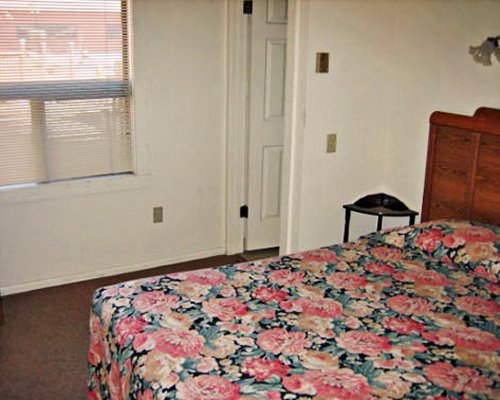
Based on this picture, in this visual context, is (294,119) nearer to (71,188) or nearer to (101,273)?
(71,188)

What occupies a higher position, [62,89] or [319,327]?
[62,89]

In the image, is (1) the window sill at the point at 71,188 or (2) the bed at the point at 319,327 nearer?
(2) the bed at the point at 319,327

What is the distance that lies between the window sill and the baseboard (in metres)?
0.50

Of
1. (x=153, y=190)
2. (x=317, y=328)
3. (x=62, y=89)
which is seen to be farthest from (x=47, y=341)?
(x=317, y=328)

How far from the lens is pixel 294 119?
3705mm

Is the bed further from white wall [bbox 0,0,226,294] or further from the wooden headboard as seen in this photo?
white wall [bbox 0,0,226,294]

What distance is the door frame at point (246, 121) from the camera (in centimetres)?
359

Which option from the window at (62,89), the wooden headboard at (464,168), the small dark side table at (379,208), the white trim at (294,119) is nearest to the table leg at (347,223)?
the small dark side table at (379,208)

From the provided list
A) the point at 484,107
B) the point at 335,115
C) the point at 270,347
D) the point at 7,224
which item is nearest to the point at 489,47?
the point at 484,107

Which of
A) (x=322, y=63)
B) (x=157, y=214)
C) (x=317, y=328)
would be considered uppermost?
(x=322, y=63)

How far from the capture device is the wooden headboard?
10.7 ft

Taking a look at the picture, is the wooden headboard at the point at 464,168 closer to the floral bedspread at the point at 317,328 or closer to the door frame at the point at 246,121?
the floral bedspread at the point at 317,328

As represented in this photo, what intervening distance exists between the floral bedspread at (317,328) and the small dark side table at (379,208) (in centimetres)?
62

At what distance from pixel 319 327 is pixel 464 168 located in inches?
61.1
